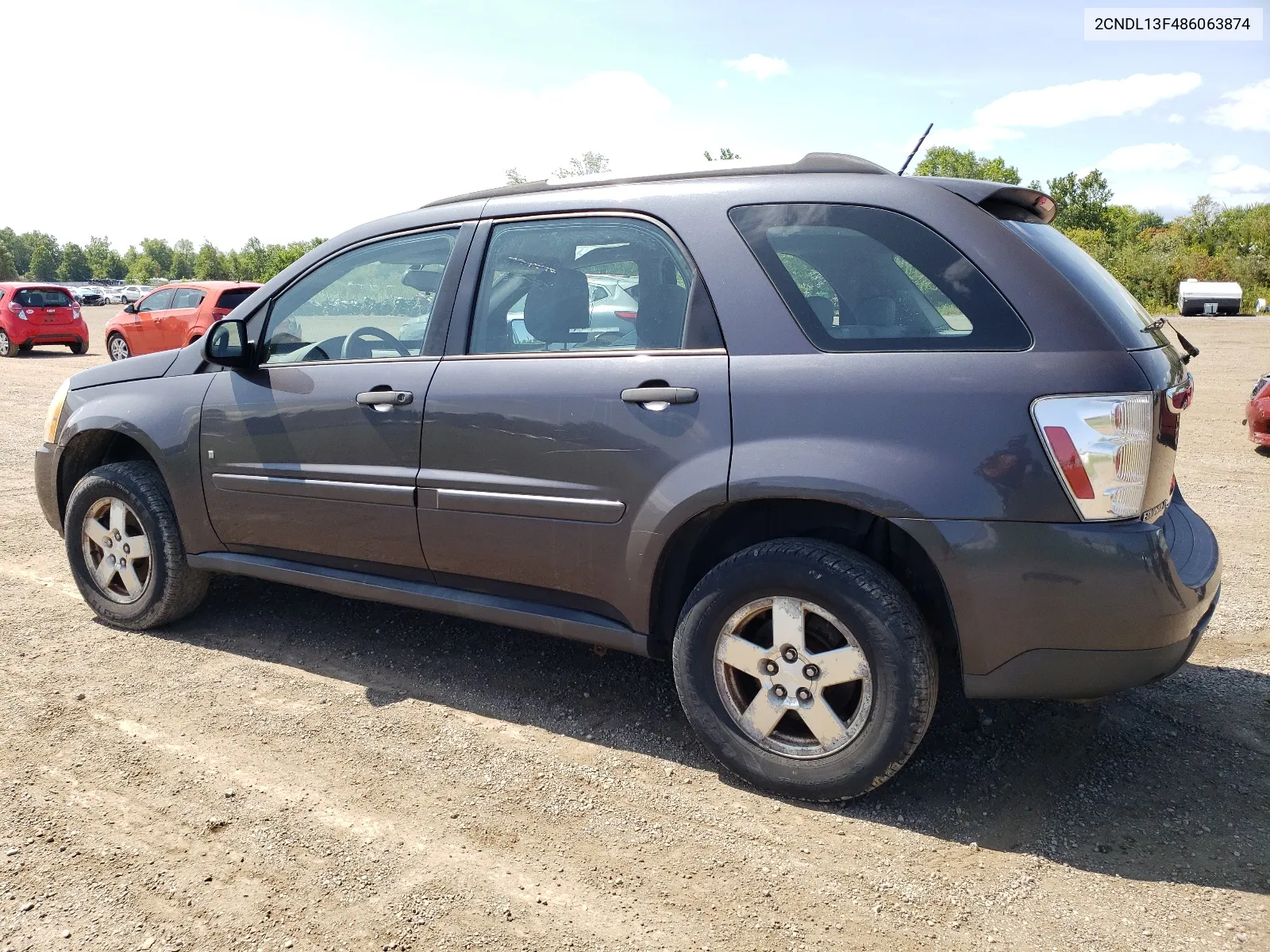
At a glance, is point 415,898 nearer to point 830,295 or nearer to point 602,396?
point 602,396

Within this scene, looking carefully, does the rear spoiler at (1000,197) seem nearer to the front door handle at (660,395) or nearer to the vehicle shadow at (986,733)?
the front door handle at (660,395)

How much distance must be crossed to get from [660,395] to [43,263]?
167 meters

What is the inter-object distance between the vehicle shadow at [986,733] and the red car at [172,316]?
13474 millimetres

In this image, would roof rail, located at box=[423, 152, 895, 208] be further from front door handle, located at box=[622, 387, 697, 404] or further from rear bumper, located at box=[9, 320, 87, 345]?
rear bumper, located at box=[9, 320, 87, 345]

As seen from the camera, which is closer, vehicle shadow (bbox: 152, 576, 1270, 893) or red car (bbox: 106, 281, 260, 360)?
vehicle shadow (bbox: 152, 576, 1270, 893)

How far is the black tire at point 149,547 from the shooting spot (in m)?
4.16

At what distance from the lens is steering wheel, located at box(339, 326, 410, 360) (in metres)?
3.68

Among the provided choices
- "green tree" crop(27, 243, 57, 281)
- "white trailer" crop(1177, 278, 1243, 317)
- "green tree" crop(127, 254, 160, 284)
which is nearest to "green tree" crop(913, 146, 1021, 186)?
"white trailer" crop(1177, 278, 1243, 317)

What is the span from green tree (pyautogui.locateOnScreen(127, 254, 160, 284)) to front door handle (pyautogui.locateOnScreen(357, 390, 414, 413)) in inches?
5744

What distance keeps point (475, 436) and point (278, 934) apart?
1.61 m

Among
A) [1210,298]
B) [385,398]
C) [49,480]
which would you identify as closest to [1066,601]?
[385,398]

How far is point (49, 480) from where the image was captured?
14.8 feet

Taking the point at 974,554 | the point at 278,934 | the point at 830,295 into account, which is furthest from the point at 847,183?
the point at 278,934

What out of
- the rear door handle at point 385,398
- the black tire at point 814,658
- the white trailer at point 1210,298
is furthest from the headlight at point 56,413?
the white trailer at point 1210,298
